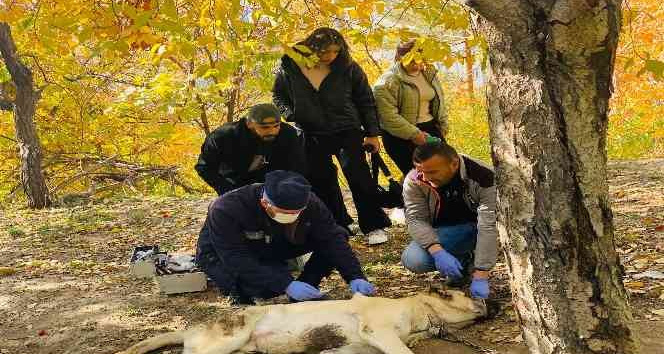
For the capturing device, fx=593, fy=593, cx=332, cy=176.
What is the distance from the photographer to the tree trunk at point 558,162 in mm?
2020

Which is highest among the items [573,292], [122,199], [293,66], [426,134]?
[293,66]

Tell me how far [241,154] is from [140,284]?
51.8 inches

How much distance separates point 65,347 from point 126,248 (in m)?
2.83

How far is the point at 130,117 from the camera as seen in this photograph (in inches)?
454

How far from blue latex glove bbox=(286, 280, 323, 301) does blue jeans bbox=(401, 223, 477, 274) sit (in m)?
0.68

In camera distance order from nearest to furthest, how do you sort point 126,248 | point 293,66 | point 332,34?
1. point 332,34
2. point 293,66
3. point 126,248

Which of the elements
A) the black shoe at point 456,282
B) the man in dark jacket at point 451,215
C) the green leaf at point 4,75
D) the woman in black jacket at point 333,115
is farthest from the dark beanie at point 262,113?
the green leaf at point 4,75

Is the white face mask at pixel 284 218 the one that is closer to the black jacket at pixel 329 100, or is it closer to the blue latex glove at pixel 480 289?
the blue latex glove at pixel 480 289

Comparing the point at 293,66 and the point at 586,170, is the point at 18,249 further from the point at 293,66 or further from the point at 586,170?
the point at 586,170

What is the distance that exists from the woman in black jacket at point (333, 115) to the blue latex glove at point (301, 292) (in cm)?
157

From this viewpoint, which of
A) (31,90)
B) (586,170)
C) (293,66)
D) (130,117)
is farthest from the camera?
(130,117)

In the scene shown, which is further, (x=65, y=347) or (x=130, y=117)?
(x=130, y=117)

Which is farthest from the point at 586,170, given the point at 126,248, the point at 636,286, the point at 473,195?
the point at 126,248

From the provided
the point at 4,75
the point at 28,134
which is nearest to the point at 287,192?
the point at 4,75
